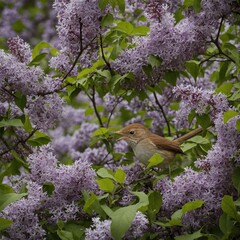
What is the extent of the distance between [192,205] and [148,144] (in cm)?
121

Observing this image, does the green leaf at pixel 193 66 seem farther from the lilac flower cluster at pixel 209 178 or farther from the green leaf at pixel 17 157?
the green leaf at pixel 17 157

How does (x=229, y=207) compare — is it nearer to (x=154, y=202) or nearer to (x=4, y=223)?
(x=154, y=202)

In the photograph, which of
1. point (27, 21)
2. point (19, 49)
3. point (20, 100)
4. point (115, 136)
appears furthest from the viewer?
point (27, 21)

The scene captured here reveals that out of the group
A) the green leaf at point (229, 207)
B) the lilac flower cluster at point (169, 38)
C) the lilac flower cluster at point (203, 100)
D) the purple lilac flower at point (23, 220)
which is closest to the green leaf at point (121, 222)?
the green leaf at point (229, 207)

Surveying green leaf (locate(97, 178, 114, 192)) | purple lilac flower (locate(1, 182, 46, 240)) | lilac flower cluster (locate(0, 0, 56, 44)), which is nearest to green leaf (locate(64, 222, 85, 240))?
purple lilac flower (locate(1, 182, 46, 240))

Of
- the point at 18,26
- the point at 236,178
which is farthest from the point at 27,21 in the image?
the point at 236,178

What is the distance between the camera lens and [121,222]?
2.99 m

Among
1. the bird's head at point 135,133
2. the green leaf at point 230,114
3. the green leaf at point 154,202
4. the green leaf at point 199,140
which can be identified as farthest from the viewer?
the bird's head at point 135,133

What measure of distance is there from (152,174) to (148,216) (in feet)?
2.02

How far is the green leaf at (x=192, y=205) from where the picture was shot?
10.6 feet

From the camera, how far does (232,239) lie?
3426 millimetres

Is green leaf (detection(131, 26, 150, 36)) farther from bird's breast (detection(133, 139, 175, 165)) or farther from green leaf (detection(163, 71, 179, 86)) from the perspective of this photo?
bird's breast (detection(133, 139, 175, 165))

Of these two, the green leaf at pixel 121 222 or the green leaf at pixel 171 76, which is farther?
the green leaf at pixel 171 76

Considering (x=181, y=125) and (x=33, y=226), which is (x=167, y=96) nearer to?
(x=181, y=125)
